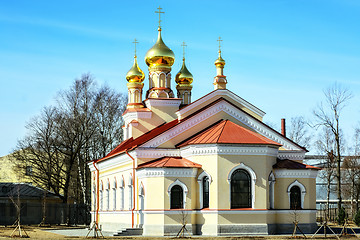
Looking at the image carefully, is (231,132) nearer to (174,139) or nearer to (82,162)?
(174,139)

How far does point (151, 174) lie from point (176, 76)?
13655mm

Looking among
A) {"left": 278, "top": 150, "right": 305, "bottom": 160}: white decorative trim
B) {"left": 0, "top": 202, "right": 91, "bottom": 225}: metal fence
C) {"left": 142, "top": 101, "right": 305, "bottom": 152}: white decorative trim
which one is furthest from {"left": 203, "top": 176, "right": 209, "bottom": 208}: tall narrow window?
{"left": 0, "top": 202, "right": 91, "bottom": 225}: metal fence

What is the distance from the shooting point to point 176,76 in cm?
4256

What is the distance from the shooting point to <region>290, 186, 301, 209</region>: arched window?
103ft

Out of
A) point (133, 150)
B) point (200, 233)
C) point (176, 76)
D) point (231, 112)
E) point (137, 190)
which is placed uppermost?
point (176, 76)

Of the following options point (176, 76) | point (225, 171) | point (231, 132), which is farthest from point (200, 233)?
point (176, 76)

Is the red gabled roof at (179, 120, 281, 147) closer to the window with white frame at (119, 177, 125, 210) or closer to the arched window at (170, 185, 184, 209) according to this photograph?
the arched window at (170, 185, 184, 209)

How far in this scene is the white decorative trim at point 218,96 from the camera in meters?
33.4

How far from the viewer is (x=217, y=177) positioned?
2959 cm

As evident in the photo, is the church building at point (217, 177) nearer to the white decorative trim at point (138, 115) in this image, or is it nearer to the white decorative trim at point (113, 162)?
the white decorative trim at point (113, 162)

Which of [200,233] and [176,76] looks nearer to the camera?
[200,233]

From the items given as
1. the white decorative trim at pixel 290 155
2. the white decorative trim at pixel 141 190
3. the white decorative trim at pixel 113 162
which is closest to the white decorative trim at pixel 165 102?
the white decorative trim at pixel 113 162

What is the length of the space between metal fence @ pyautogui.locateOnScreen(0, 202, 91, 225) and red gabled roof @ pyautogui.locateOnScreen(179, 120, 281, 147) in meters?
18.8

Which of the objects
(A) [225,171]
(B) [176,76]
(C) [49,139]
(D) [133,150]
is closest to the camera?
(A) [225,171]
